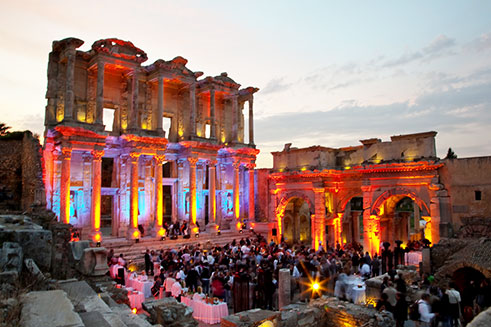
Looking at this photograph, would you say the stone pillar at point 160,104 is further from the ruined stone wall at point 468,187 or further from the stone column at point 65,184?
the ruined stone wall at point 468,187

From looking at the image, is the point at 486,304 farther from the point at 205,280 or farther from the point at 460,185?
the point at 460,185

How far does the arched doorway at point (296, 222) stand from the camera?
1207 inches

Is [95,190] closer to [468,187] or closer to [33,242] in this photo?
[33,242]

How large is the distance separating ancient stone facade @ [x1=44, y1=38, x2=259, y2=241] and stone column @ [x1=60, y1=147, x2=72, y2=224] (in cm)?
6

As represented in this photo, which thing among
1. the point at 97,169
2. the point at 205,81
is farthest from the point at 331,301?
the point at 205,81

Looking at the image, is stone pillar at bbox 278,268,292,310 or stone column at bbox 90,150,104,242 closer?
stone pillar at bbox 278,268,292,310

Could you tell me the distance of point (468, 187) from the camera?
1831 cm

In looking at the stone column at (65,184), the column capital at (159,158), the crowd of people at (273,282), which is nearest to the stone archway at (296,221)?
the column capital at (159,158)

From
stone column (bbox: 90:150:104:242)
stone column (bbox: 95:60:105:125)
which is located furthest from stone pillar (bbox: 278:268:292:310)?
stone column (bbox: 95:60:105:125)

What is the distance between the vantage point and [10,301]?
4.79m

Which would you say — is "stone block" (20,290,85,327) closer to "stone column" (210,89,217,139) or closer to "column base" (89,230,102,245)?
"column base" (89,230,102,245)

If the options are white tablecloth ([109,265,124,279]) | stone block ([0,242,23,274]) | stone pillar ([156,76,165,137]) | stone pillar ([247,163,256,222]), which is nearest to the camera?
stone block ([0,242,23,274])

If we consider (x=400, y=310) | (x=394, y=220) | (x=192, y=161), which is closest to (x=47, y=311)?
(x=400, y=310)

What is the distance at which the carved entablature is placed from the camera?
2305cm
